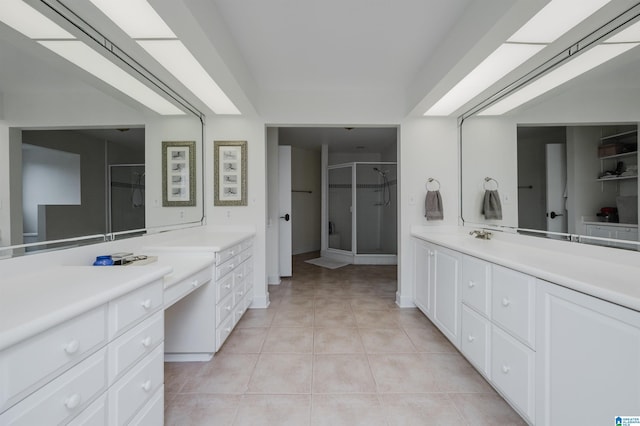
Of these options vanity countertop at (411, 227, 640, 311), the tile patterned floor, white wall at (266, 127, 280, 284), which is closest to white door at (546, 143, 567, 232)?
vanity countertop at (411, 227, 640, 311)

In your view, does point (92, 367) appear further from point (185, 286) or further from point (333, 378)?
point (333, 378)

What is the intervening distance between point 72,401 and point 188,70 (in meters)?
2.08

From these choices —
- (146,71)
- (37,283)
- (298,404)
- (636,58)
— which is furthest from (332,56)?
(298,404)

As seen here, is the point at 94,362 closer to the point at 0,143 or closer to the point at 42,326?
the point at 42,326

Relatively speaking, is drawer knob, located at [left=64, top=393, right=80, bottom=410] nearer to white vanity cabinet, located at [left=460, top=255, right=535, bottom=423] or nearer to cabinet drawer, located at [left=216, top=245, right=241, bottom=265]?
cabinet drawer, located at [left=216, top=245, right=241, bottom=265]

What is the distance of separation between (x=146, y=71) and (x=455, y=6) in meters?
2.15

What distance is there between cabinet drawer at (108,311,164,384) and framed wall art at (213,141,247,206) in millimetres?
1966

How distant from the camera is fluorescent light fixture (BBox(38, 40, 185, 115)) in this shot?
1390 millimetres

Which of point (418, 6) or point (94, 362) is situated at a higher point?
point (418, 6)

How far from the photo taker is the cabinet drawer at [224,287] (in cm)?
214

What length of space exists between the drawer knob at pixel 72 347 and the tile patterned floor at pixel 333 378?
38.4 inches

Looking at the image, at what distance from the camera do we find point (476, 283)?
1.86m

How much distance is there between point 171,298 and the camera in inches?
60.2

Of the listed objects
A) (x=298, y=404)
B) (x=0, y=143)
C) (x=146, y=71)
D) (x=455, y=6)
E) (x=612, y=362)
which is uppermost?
(x=455, y=6)
